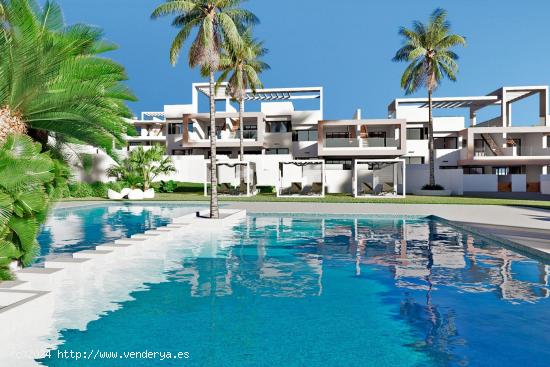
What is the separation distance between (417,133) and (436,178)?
10102mm

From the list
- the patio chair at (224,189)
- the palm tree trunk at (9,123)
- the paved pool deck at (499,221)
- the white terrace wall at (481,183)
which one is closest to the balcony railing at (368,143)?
the white terrace wall at (481,183)

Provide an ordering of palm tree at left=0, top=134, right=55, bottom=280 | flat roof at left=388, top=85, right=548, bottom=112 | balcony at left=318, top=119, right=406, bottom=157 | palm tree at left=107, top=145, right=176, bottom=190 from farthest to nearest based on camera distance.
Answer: flat roof at left=388, top=85, right=548, bottom=112, balcony at left=318, top=119, right=406, bottom=157, palm tree at left=107, top=145, right=176, bottom=190, palm tree at left=0, top=134, right=55, bottom=280

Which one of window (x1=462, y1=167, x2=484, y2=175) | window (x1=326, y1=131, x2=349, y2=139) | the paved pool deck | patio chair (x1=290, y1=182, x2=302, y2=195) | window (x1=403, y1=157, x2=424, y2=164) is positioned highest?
window (x1=326, y1=131, x2=349, y2=139)

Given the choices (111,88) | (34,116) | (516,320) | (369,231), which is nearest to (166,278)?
(34,116)

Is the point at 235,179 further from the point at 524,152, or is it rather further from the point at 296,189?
the point at 524,152

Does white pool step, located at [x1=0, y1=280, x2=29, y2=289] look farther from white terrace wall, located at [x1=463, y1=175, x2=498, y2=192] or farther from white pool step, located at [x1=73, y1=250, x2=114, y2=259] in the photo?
white terrace wall, located at [x1=463, y1=175, x2=498, y2=192]

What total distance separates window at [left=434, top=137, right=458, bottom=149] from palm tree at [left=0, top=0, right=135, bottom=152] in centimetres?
4132

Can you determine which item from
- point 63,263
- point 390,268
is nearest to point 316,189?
point 390,268

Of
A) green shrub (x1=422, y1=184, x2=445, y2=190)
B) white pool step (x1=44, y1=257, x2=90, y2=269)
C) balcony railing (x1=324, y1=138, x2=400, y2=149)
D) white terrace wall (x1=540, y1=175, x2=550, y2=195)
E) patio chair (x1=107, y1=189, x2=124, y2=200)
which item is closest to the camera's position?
white pool step (x1=44, y1=257, x2=90, y2=269)

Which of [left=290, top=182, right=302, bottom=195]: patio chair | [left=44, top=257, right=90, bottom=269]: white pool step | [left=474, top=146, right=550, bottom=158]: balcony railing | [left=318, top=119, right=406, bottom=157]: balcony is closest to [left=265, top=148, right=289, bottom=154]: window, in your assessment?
[left=318, top=119, right=406, bottom=157]: balcony

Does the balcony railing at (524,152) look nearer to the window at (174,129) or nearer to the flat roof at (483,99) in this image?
the flat roof at (483,99)

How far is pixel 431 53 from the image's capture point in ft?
112

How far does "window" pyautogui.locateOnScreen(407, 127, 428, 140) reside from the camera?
149 ft

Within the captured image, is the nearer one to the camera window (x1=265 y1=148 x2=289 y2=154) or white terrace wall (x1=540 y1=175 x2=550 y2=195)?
white terrace wall (x1=540 y1=175 x2=550 y2=195)
